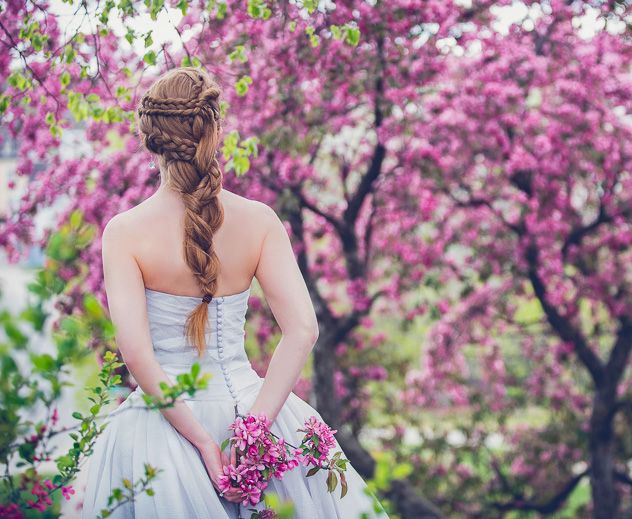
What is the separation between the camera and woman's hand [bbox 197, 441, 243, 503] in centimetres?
218

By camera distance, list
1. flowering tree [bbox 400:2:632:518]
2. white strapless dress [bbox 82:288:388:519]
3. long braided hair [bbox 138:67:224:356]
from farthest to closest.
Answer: flowering tree [bbox 400:2:632:518] < long braided hair [bbox 138:67:224:356] < white strapless dress [bbox 82:288:388:519]

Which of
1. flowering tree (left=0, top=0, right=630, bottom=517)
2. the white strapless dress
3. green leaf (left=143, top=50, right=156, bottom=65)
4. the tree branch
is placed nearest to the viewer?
the white strapless dress

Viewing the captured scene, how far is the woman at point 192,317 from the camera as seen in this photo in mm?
2207

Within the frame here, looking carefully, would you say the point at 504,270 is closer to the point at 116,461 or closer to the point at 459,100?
the point at 459,100

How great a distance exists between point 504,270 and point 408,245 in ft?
2.60

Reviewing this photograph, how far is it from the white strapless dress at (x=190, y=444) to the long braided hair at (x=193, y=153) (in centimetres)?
7

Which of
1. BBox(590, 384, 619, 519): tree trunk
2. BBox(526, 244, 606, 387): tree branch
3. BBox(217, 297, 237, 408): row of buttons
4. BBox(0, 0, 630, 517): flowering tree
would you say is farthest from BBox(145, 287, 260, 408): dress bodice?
BBox(590, 384, 619, 519): tree trunk

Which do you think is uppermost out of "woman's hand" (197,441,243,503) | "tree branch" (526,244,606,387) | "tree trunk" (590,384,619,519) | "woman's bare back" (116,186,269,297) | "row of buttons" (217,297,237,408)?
"woman's bare back" (116,186,269,297)

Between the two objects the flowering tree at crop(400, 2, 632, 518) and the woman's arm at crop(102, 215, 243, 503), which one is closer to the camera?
the woman's arm at crop(102, 215, 243, 503)

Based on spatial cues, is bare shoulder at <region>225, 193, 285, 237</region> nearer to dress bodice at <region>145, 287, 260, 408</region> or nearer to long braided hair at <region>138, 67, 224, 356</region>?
long braided hair at <region>138, 67, 224, 356</region>

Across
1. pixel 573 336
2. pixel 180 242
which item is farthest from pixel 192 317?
pixel 573 336

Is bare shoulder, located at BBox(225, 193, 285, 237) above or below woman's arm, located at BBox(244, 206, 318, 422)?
above

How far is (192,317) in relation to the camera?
2.31m

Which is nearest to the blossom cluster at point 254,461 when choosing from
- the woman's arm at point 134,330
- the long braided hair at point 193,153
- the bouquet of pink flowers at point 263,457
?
the bouquet of pink flowers at point 263,457
